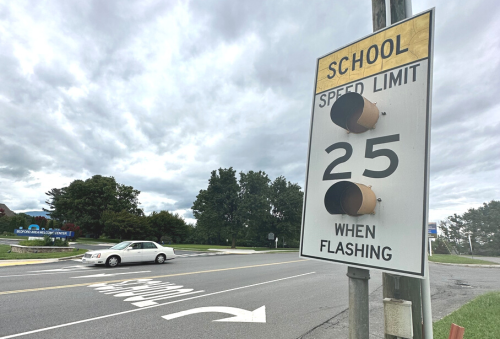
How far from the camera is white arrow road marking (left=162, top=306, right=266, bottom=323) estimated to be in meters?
6.09

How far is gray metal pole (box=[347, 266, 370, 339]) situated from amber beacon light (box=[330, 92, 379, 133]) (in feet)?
2.91

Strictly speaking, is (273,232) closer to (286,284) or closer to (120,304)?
(286,284)

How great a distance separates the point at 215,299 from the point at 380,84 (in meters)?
7.35

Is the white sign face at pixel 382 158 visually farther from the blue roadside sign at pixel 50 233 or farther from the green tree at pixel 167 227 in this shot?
the green tree at pixel 167 227

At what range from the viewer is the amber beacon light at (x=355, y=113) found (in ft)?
5.82

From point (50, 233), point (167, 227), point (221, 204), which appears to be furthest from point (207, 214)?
point (50, 233)

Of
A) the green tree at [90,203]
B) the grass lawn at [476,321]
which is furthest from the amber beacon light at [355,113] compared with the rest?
the green tree at [90,203]

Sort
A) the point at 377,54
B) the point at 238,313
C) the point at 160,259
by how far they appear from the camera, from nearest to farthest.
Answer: the point at 377,54, the point at 238,313, the point at 160,259

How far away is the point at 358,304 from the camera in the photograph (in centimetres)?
181

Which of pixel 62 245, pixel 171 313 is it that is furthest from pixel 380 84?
pixel 62 245

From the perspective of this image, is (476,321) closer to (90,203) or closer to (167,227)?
(167,227)

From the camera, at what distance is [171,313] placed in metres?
6.42

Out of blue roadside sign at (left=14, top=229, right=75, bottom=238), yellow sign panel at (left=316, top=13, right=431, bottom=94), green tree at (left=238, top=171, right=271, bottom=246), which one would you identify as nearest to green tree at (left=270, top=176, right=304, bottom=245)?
green tree at (left=238, top=171, right=271, bottom=246)

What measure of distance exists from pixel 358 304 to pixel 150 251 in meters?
16.1
